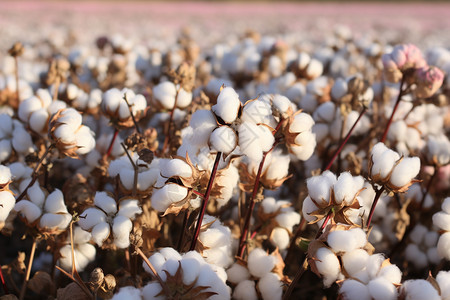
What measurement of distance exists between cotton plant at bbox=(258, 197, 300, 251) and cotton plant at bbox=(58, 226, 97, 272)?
23.8 inches

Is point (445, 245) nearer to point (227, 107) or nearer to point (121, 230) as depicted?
point (227, 107)

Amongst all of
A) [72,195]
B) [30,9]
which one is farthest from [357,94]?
[30,9]

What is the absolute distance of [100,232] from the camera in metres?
1.27

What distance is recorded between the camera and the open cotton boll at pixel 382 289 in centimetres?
94

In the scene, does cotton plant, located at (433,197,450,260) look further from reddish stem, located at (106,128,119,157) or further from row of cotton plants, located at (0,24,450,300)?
reddish stem, located at (106,128,119,157)

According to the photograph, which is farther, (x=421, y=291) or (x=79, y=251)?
(x=79, y=251)

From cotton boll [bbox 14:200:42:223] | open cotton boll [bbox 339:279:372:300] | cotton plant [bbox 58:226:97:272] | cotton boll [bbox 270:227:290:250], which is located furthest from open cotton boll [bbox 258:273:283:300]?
cotton boll [bbox 14:200:42:223]

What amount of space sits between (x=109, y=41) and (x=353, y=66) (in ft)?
5.89

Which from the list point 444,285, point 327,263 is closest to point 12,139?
point 327,263

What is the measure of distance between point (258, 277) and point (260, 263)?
5cm

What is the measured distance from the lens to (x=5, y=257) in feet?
7.26

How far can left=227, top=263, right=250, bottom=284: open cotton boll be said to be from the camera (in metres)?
1.36

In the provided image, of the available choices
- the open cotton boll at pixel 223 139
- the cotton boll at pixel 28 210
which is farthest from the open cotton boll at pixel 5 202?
the open cotton boll at pixel 223 139

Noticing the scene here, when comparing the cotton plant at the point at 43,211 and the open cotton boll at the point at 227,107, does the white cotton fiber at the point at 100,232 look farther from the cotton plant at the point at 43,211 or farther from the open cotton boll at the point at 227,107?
the open cotton boll at the point at 227,107
